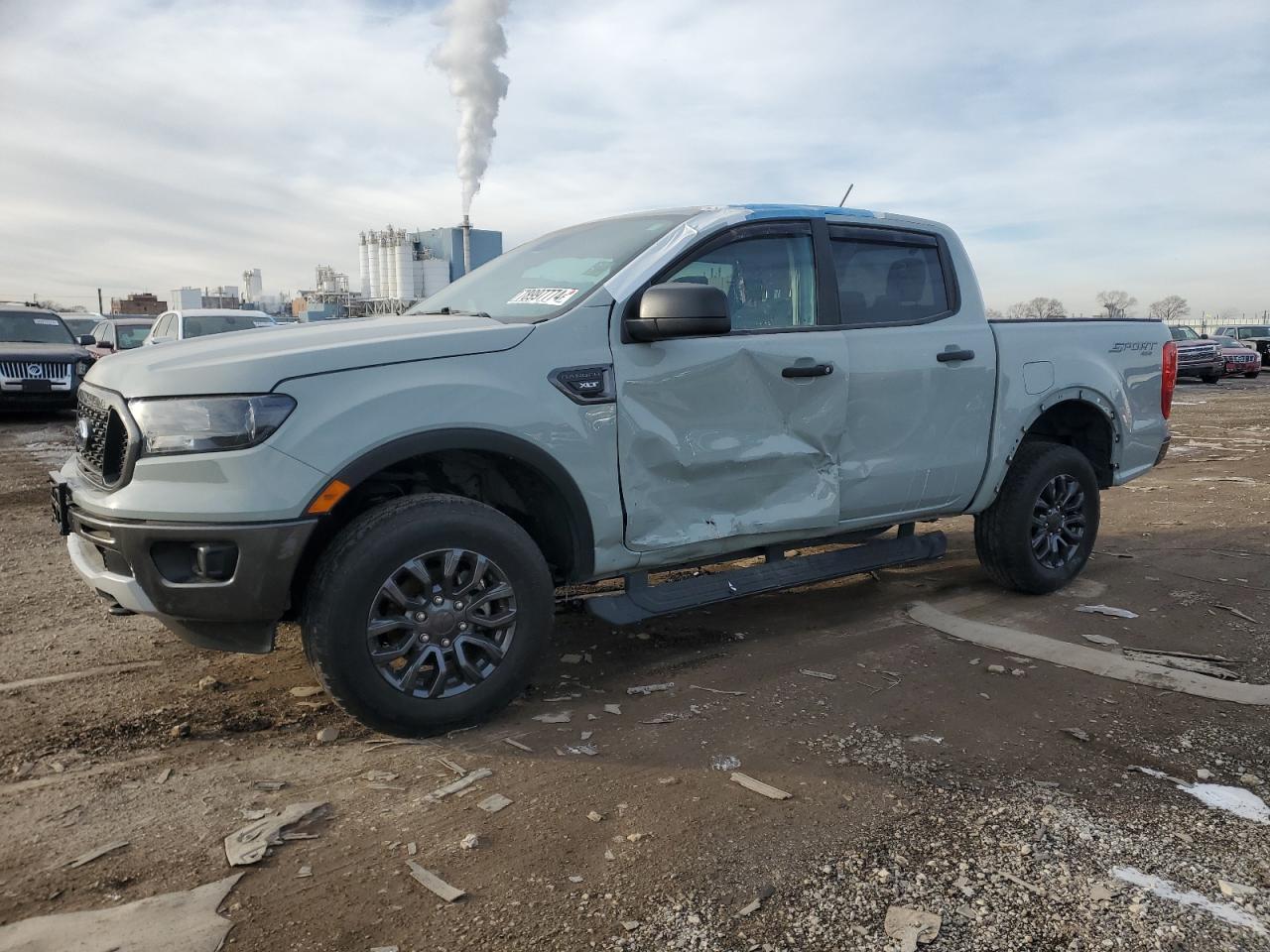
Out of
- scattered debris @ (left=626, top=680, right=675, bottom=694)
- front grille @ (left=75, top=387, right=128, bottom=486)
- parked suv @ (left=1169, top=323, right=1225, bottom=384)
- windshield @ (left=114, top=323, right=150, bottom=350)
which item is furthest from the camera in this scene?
parked suv @ (left=1169, top=323, right=1225, bottom=384)

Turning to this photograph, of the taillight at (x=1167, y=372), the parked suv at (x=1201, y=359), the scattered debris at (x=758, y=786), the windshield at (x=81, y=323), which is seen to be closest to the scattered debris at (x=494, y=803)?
the scattered debris at (x=758, y=786)

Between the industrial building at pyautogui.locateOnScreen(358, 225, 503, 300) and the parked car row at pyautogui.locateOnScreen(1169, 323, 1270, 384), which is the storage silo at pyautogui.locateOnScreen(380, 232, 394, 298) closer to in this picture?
the industrial building at pyautogui.locateOnScreen(358, 225, 503, 300)

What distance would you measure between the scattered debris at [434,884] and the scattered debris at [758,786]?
94 centimetres

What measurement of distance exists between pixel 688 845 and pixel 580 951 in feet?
1.62

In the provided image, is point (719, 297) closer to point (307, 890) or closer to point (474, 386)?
point (474, 386)

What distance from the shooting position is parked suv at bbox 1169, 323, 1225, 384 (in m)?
25.1

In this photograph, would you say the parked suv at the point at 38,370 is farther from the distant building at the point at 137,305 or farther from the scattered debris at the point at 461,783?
the distant building at the point at 137,305

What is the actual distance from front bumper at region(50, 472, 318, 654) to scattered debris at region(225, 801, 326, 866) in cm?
59

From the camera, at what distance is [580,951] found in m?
2.05

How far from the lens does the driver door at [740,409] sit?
11.4 ft

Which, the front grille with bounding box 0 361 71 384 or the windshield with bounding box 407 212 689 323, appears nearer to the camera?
the windshield with bounding box 407 212 689 323

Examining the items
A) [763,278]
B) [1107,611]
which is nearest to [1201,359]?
[1107,611]

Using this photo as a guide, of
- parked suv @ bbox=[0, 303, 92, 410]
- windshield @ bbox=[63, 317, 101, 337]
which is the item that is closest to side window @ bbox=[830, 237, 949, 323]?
parked suv @ bbox=[0, 303, 92, 410]

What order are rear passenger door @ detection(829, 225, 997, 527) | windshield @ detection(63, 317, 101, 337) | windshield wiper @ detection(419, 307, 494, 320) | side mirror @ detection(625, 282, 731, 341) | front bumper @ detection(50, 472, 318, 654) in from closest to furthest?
front bumper @ detection(50, 472, 318, 654) < side mirror @ detection(625, 282, 731, 341) < windshield wiper @ detection(419, 307, 494, 320) < rear passenger door @ detection(829, 225, 997, 527) < windshield @ detection(63, 317, 101, 337)
